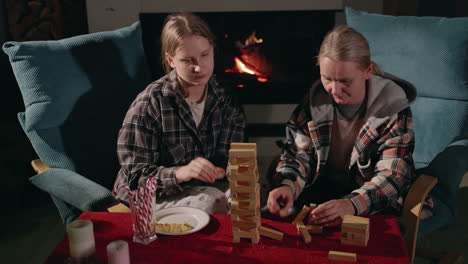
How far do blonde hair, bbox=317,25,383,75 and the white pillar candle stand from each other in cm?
94

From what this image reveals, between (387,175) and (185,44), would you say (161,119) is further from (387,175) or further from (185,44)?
(387,175)

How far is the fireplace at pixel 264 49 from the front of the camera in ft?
11.6


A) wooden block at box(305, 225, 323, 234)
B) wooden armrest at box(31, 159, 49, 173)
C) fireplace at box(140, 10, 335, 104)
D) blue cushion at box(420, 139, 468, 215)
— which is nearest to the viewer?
wooden block at box(305, 225, 323, 234)

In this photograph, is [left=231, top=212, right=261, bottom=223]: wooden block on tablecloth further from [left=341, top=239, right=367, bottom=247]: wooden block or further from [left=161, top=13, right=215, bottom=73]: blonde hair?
[left=161, top=13, right=215, bottom=73]: blonde hair

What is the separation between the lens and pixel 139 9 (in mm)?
3361

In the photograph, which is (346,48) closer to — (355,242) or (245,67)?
(355,242)

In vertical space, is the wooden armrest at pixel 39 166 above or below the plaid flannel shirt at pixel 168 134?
below

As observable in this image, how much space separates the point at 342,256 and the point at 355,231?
3.8 inches

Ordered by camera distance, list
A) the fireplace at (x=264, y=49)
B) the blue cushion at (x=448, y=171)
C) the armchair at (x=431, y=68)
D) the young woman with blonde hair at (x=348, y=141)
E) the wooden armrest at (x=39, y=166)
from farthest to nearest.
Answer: the fireplace at (x=264, y=49), the armchair at (x=431, y=68), the wooden armrest at (x=39, y=166), the blue cushion at (x=448, y=171), the young woman with blonde hair at (x=348, y=141)

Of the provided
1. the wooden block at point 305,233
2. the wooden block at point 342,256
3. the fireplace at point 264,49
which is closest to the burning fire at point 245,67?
the fireplace at point 264,49

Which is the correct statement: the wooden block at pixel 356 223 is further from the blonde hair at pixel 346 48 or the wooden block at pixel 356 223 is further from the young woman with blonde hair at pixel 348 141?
the blonde hair at pixel 346 48

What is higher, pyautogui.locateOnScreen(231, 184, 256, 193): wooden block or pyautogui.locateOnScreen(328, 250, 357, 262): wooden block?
pyautogui.locateOnScreen(231, 184, 256, 193): wooden block

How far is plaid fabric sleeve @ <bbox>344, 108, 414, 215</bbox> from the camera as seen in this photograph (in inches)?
66.9

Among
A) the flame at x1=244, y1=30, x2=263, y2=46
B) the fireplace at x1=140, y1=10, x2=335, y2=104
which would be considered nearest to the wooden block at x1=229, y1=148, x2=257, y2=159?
the fireplace at x1=140, y1=10, x2=335, y2=104
